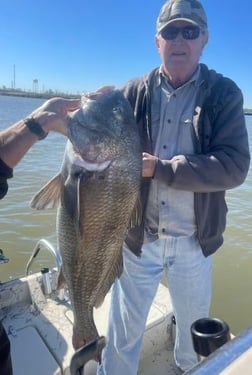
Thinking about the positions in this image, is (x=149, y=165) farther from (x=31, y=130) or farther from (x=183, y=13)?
(x=183, y=13)

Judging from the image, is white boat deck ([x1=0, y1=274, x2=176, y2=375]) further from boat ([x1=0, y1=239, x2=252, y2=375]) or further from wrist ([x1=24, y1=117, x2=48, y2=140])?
wrist ([x1=24, y1=117, x2=48, y2=140])

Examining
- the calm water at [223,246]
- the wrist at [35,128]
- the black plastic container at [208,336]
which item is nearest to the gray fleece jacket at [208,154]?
the black plastic container at [208,336]

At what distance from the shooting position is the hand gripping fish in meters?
1.79

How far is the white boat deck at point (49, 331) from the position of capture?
2.93m

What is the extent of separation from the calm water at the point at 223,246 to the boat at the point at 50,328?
2365 mm

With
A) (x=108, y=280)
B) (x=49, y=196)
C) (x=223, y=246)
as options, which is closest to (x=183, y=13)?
(x=49, y=196)

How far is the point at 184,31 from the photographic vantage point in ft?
8.00

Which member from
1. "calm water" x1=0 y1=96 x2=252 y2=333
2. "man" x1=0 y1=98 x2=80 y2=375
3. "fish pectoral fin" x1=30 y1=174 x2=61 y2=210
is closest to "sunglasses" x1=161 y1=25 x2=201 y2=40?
"man" x1=0 y1=98 x2=80 y2=375

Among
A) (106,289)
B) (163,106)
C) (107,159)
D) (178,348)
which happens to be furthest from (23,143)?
(178,348)

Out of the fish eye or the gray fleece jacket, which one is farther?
the gray fleece jacket

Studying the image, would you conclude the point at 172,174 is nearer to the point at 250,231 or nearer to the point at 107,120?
the point at 107,120

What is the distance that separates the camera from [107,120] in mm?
1862

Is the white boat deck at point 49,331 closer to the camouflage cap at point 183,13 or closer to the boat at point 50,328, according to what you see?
the boat at point 50,328

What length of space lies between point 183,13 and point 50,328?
8.80 ft
